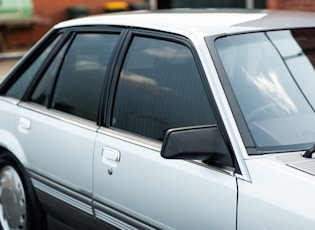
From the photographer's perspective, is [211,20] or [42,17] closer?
[211,20]

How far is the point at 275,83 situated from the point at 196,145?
615 millimetres

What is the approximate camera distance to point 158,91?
3.63 meters

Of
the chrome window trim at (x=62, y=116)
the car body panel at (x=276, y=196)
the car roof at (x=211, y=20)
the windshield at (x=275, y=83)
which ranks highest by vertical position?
the car roof at (x=211, y=20)

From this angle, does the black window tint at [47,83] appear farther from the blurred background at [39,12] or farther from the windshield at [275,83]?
the blurred background at [39,12]

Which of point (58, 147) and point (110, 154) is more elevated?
point (110, 154)

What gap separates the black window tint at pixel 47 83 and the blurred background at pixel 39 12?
892 cm

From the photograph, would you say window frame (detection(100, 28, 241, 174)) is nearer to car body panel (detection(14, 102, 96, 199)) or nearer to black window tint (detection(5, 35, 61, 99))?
car body panel (detection(14, 102, 96, 199))

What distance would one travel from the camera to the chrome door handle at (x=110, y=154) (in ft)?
11.9

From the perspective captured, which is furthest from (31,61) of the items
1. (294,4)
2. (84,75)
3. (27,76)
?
(294,4)

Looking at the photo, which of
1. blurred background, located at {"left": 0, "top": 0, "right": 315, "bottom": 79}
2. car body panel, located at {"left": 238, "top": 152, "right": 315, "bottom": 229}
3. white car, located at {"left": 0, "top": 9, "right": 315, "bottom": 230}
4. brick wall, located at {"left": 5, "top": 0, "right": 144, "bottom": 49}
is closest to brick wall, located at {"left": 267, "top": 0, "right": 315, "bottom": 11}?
blurred background, located at {"left": 0, "top": 0, "right": 315, "bottom": 79}

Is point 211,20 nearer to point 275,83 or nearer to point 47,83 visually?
point 275,83

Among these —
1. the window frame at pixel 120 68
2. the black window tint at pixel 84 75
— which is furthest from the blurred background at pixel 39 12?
the window frame at pixel 120 68

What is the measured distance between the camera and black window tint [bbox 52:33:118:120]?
406cm

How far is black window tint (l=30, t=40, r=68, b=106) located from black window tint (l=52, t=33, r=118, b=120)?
0.06 metres
